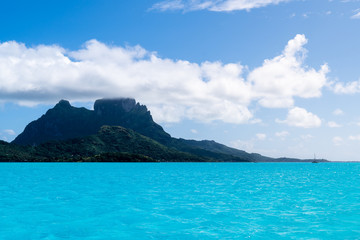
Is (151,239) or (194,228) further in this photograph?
(194,228)

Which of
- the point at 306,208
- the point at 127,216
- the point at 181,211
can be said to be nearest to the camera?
the point at 127,216

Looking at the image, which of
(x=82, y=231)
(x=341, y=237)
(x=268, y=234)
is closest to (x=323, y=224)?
(x=341, y=237)

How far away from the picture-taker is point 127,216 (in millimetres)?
39000

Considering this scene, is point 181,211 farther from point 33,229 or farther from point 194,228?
point 33,229

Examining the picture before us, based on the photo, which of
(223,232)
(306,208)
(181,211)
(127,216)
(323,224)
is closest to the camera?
(223,232)

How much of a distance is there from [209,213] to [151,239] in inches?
550

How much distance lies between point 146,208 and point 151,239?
16.6 m

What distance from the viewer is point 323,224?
1363 inches

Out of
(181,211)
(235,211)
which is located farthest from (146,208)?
(235,211)

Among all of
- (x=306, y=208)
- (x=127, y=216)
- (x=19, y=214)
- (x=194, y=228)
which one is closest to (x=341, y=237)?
(x=194, y=228)

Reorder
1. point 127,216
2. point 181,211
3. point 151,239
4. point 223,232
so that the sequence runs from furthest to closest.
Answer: point 181,211, point 127,216, point 223,232, point 151,239

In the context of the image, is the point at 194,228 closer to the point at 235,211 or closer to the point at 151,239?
the point at 151,239

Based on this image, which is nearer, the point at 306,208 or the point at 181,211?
the point at 181,211

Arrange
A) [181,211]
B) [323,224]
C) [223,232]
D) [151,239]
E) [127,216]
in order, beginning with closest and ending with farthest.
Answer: [151,239]
[223,232]
[323,224]
[127,216]
[181,211]
